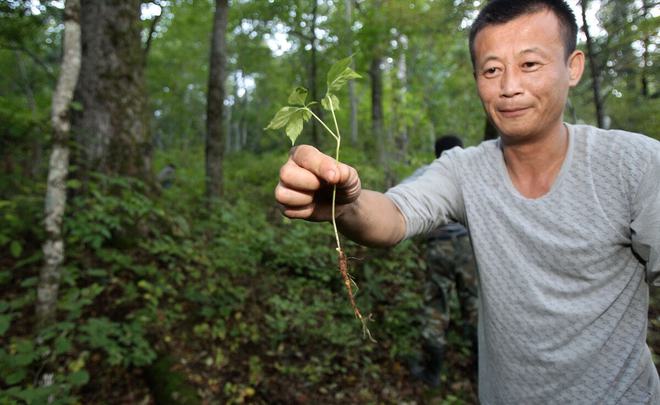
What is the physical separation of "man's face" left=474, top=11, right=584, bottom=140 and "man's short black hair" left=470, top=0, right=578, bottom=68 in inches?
0.9

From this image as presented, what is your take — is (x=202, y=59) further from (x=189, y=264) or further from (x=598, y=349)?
(x=598, y=349)

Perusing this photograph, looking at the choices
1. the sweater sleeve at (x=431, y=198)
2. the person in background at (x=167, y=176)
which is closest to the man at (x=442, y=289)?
the sweater sleeve at (x=431, y=198)

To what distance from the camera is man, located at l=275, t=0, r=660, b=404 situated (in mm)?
1387

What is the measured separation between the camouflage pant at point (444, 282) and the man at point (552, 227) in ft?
8.80

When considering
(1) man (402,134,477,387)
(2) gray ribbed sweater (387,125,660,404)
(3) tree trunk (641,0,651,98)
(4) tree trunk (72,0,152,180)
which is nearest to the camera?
(2) gray ribbed sweater (387,125,660,404)

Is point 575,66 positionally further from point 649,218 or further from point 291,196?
point 291,196

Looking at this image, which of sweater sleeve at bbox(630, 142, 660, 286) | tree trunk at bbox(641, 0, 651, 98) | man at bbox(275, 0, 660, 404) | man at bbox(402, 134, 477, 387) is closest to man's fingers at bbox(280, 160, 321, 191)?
man at bbox(275, 0, 660, 404)

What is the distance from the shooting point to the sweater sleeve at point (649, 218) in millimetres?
1247

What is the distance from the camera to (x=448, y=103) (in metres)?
20.2

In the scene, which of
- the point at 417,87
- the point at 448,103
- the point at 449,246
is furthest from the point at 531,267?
the point at 448,103

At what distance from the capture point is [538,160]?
157cm

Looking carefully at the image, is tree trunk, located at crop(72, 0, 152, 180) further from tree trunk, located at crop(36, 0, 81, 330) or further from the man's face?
the man's face

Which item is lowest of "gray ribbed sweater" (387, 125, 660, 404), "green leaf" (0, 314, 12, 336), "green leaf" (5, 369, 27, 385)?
"green leaf" (5, 369, 27, 385)


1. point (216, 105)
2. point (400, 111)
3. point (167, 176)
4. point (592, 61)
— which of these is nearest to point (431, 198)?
point (592, 61)
